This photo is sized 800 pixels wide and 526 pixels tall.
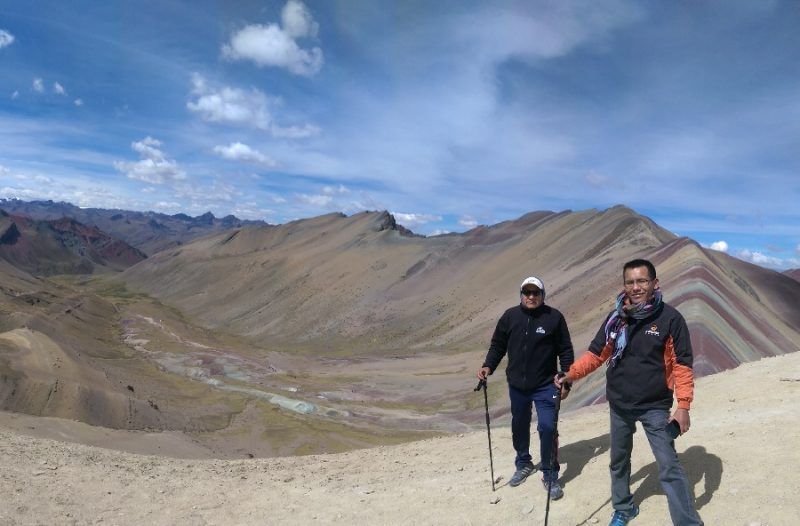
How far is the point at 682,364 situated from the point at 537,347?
76.9 inches

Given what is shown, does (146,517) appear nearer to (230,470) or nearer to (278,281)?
(230,470)

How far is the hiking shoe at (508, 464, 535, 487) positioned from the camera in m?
7.09

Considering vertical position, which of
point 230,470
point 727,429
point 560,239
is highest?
point 560,239

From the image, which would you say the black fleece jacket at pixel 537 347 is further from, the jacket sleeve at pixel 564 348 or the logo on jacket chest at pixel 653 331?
the logo on jacket chest at pixel 653 331

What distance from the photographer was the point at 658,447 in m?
4.98

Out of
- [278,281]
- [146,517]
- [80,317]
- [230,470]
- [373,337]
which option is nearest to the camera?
[146,517]

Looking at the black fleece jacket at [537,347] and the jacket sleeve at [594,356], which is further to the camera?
the black fleece jacket at [537,347]

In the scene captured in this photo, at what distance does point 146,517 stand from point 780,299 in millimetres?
42198

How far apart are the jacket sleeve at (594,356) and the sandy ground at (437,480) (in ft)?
4.98

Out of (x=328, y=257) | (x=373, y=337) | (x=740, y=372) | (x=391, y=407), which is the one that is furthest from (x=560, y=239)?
(x=740, y=372)

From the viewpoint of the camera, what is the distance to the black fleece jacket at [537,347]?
21.7 ft

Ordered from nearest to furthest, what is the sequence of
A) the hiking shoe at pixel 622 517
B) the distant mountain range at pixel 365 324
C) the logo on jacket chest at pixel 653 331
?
1. the logo on jacket chest at pixel 653 331
2. the hiking shoe at pixel 622 517
3. the distant mountain range at pixel 365 324

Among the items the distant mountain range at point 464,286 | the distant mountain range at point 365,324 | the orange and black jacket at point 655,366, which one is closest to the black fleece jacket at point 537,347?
the orange and black jacket at point 655,366

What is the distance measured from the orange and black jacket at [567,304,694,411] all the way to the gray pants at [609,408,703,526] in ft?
0.42
